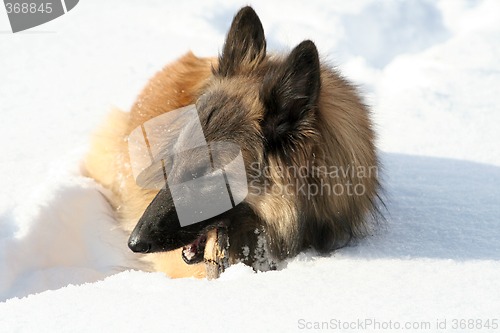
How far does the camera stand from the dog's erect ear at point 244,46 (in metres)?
3.02

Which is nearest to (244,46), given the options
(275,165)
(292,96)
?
(292,96)

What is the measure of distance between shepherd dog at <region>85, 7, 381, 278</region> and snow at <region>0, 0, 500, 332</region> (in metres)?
0.18

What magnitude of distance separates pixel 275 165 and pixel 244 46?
A: 2.34 feet

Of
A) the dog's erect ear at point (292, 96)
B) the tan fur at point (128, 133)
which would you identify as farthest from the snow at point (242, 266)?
the dog's erect ear at point (292, 96)

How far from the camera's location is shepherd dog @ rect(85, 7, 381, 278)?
270cm

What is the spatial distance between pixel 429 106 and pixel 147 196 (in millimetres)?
3039

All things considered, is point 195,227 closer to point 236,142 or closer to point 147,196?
point 236,142

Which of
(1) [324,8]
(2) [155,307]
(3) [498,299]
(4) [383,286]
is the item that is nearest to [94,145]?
(2) [155,307]

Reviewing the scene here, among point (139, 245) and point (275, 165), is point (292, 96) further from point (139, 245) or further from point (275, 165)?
point (139, 245)

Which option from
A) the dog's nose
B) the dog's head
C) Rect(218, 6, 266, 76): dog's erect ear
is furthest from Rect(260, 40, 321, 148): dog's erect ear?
the dog's nose

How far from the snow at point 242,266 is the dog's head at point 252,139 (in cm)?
26

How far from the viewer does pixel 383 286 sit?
224cm

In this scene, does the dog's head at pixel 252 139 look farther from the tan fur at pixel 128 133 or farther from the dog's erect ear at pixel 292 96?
the tan fur at pixel 128 133

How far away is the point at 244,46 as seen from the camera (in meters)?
3.05
